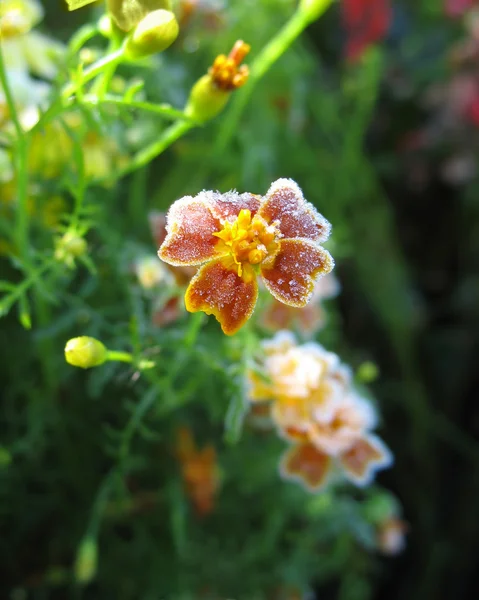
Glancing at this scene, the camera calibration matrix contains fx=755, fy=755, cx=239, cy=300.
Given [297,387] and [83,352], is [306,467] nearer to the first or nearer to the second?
[297,387]

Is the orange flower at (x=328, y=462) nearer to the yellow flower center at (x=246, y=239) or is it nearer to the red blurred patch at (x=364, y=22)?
the yellow flower center at (x=246, y=239)

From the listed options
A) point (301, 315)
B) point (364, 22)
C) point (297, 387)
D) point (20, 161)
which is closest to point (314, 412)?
point (297, 387)

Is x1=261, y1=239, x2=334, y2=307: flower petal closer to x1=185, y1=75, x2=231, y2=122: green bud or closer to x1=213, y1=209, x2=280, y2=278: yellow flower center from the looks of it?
x1=213, y1=209, x2=280, y2=278: yellow flower center

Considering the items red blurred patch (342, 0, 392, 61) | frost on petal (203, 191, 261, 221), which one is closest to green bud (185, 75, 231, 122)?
frost on petal (203, 191, 261, 221)

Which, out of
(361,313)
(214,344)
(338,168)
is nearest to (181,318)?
(214,344)

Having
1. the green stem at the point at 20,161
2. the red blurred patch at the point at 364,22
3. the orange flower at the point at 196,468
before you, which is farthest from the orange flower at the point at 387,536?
the red blurred patch at the point at 364,22

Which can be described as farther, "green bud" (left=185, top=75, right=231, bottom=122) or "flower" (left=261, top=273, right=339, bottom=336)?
"flower" (left=261, top=273, right=339, bottom=336)

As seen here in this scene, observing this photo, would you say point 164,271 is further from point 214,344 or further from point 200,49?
point 200,49
